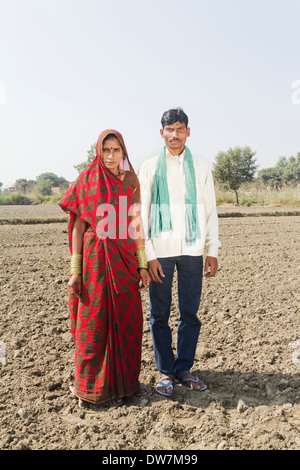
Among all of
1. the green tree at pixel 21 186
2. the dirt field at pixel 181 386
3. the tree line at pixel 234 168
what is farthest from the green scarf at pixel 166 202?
the green tree at pixel 21 186

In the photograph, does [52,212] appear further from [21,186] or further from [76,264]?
[21,186]

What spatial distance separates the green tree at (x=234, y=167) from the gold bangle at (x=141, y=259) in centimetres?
2135

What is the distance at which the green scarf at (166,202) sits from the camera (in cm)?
270

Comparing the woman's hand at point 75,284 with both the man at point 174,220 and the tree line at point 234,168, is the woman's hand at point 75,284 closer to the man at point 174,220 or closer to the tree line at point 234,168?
the man at point 174,220

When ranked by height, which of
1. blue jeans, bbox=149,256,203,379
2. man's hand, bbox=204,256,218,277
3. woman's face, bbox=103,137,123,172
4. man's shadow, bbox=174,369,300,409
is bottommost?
man's shadow, bbox=174,369,300,409

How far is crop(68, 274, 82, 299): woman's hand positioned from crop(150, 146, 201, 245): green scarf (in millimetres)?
529

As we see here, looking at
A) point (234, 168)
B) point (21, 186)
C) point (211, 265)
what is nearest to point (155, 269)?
point (211, 265)

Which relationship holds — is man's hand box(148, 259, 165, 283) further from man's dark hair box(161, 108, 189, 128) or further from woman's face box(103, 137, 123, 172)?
man's dark hair box(161, 108, 189, 128)

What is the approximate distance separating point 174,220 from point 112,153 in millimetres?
574

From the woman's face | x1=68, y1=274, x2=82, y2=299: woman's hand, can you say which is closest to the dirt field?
x1=68, y1=274, x2=82, y2=299: woman's hand

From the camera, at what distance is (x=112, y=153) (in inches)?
103

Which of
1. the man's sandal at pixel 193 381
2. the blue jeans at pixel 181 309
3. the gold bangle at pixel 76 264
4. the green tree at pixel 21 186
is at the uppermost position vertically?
the green tree at pixel 21 186

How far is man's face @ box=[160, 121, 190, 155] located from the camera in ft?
8.74
